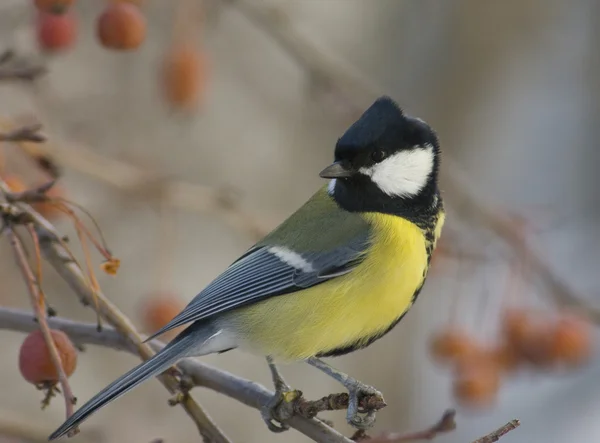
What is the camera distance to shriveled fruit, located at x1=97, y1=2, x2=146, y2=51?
6.34ft

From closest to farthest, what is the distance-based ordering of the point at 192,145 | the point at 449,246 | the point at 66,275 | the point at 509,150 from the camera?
1. the point at 66,275
2. the point at 449,246
3. the point at 192,145
4. the point at 509,150

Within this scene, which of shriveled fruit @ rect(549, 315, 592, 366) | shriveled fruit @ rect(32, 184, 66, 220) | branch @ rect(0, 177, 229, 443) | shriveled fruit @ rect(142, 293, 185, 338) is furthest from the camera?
shriveled fruit @ rect(549, 315, 592, 366)

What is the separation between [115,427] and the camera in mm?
3482

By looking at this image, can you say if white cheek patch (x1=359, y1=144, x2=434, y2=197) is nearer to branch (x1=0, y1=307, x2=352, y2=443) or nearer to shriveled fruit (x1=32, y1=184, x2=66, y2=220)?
branch (x1=0, y1=307, x2=352, y2=443)

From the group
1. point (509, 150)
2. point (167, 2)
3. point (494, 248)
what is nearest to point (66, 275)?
point (494, 248)

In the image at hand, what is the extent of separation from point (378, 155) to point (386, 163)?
0.10 ft

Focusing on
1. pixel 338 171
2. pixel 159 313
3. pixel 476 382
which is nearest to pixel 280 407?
pixel 338 171

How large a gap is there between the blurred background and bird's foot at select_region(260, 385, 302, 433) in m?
0.31

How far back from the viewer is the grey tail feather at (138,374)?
1460mm

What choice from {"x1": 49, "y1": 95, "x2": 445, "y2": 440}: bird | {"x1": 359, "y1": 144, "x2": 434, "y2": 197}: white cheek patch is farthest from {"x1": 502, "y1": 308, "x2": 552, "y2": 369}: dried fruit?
{"x1": 359, "y1": 144, "x2": 434, "y2": 197}: white cheek patch

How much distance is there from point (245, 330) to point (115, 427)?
1.80 metres

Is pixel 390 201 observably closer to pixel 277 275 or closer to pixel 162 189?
pixel 277 275

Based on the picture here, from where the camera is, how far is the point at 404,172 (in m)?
1.98

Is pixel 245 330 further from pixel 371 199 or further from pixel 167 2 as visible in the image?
pixel 167 2
